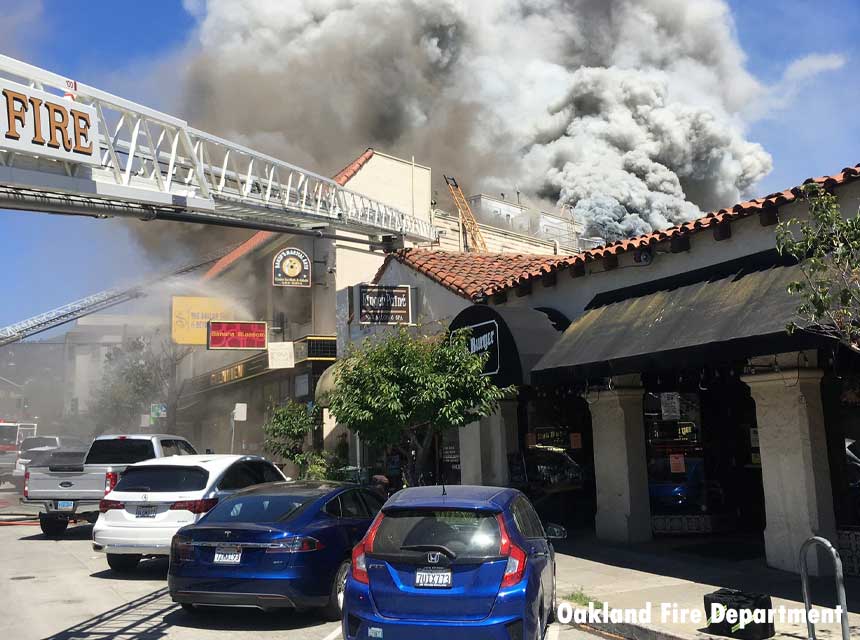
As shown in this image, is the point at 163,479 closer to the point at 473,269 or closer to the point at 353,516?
the point at 353,516

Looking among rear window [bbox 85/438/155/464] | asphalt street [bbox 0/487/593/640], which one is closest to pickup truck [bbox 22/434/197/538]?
rear window [bbox 85/438/155/464]

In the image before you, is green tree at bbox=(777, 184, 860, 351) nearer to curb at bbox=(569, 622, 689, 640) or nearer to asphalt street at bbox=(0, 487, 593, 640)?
curb at bbox=(569, 622, 689, 640)

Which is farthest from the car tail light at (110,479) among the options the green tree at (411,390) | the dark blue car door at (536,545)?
the dark blue car door at (536,545)

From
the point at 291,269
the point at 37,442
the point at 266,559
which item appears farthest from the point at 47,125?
the point at 37,442

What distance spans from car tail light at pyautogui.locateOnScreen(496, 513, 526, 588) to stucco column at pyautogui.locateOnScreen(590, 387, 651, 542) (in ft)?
22.6

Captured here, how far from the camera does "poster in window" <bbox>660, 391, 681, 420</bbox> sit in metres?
13.8

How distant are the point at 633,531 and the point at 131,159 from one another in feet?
35.3

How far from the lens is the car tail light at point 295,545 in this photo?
733cm

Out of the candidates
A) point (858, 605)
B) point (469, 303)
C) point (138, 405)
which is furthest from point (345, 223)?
point (138, 405)

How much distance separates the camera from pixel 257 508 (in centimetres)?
822

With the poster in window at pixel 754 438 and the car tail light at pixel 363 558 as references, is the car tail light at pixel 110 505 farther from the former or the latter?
the poster in window at pixel 754 438

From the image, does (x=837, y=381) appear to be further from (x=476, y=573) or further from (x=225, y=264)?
(x=225, y=264)

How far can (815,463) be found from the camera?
9336 mm

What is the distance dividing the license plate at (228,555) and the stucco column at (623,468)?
22.7ft
